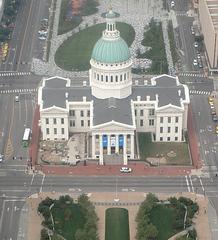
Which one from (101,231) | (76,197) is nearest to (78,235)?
(101,231)

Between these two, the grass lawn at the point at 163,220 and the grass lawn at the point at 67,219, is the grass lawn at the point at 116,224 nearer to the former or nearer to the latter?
the grass lawn at the point at 67,219

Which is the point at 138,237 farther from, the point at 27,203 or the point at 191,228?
the point at 27,203

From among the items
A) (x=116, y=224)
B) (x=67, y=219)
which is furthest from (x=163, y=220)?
(x=67, y=219)

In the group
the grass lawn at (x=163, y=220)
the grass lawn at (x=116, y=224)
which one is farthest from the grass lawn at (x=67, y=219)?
the grass lawn at (x=163, y=220)

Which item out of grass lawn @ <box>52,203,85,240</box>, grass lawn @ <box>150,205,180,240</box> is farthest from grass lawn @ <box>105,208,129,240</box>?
grass lawn @ <box>150,205,180,240</box>

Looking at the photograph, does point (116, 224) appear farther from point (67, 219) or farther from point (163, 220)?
point (67, 219)

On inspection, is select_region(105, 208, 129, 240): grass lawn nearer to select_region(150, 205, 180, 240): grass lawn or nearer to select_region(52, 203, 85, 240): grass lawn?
select_region(52, 203, 85, 240): grass lawn
